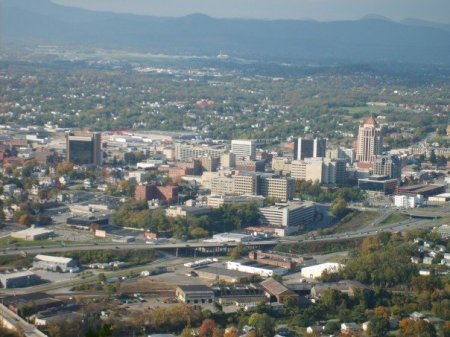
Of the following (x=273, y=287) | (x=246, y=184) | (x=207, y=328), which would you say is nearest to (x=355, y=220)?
(x=246, y=184)

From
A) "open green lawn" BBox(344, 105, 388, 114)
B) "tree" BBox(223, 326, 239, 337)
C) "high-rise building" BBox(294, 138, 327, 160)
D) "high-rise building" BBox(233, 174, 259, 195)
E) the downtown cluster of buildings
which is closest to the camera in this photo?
"tree" BBox(223, 326, 239, 337)

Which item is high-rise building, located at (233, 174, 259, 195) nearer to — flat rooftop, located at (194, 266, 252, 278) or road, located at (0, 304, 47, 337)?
flat rooftop, located at (194, 266, 252, 278)

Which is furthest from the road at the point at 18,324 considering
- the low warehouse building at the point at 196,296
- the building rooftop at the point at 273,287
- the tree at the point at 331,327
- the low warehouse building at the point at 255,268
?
the low warehouse building at the point at 255,268

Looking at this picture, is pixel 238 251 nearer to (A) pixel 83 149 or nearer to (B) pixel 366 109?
(A) pixel 83 149

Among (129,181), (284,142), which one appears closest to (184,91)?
(284,142)

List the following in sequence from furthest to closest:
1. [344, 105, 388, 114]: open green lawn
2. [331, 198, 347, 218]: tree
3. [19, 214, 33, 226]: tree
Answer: [344, 105, 388, 114]: open green lawn
[331, 198, 347, 218]: tree
[19, 214, 33, 226]: tree

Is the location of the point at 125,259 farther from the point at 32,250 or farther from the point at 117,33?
the point at 117,33

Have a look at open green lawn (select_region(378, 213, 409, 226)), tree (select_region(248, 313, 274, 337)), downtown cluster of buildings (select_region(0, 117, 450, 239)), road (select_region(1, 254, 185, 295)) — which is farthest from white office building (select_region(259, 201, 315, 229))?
tree (select_region(248, 313, 274, 337))
